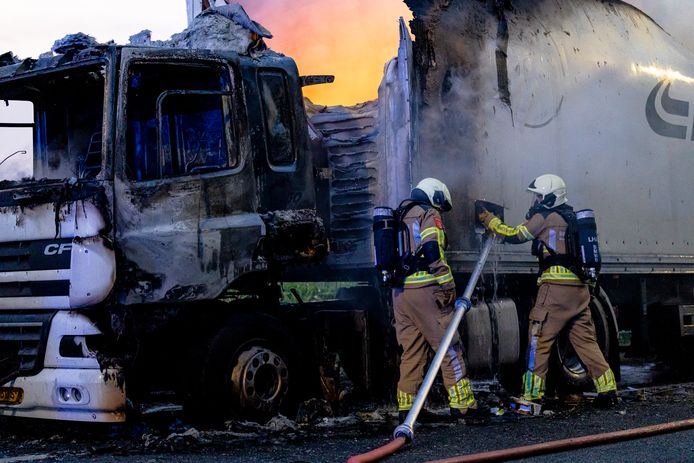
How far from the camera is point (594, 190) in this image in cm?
866

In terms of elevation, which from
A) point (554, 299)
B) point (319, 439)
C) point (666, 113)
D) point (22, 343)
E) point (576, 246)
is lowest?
point (319, 439)

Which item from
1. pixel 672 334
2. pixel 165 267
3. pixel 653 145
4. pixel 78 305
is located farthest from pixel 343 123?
pixel 672 334

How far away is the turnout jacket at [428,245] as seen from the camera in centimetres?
675

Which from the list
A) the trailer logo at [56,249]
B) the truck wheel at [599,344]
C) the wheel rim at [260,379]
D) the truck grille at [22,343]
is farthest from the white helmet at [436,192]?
the truck grille at [22,343]

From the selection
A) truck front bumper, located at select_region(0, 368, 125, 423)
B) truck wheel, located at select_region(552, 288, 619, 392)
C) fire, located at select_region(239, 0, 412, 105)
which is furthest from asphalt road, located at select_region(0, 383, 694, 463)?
fire, located at select_region(239, 0, 412, 105)

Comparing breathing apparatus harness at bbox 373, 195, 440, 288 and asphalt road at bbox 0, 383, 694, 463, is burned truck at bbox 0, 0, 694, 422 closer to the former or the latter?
asphalt road at bbox 0, 383, 694, 463

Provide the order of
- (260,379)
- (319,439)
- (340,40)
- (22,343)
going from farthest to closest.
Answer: (340,40) < (260,379) < (319,439) < (22,343)

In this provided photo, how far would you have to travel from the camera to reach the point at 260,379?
6.48 metres

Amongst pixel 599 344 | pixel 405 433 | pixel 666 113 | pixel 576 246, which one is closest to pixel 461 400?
pixel 405 433

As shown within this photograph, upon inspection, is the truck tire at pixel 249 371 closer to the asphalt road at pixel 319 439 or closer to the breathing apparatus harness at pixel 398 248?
the asphalt road at pixel 319 439

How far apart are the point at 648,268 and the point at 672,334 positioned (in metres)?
1.14

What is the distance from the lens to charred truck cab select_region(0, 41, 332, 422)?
5.84 metres

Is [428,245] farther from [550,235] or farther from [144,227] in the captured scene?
[144,227]

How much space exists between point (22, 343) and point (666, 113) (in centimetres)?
654
